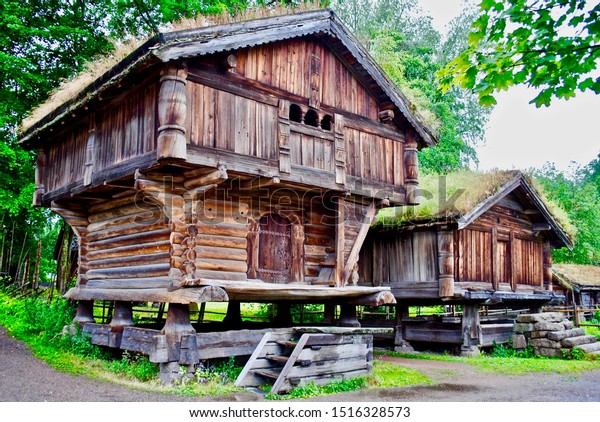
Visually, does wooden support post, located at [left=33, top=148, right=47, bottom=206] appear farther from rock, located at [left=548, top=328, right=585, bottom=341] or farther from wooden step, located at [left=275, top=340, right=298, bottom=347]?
rock, located at [left=548, top=328, right=585, bottom=341]

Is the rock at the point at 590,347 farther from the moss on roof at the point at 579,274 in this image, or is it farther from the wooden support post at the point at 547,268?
the moss on roof at the point at 579,274

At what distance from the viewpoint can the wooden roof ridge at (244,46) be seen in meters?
10.2

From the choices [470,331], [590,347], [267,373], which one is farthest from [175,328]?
[590,347]

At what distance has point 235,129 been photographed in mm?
11453

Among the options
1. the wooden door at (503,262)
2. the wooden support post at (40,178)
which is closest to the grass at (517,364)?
the wooden door at (503,262)

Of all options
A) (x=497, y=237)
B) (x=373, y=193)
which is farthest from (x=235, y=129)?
(x=497, y=237)

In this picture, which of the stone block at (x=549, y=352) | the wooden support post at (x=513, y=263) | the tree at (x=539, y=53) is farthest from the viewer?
the wooden support post at (x=513, y=263)

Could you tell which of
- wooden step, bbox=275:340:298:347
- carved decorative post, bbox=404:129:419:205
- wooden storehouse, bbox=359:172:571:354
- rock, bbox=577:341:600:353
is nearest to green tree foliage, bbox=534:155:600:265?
wooden storehouse, bbox=359:172:571:354

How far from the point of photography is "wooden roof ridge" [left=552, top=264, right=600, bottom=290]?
33.1 m

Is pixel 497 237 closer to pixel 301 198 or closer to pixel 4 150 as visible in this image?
pixel 301 198

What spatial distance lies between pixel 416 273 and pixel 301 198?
638 cm

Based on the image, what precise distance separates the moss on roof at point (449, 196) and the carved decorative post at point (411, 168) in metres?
2.80

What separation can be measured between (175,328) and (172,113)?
160 inches

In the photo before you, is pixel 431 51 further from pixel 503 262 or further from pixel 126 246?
pixel 126 246
